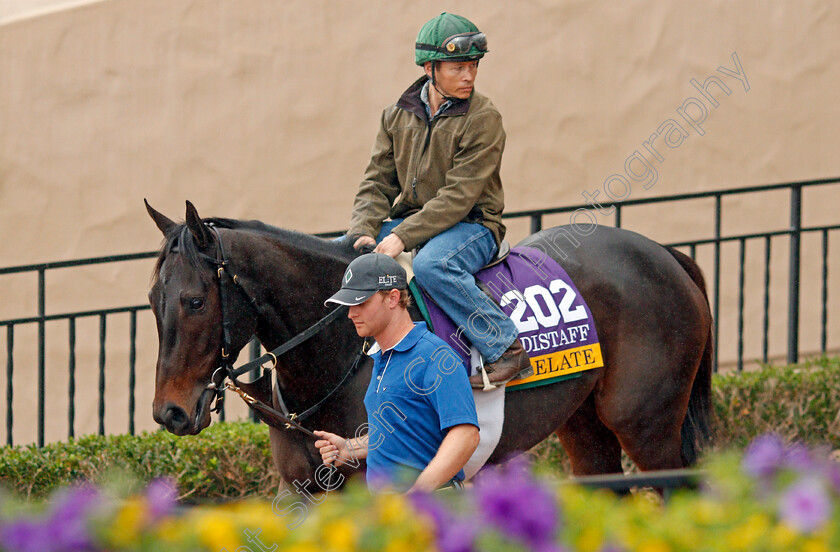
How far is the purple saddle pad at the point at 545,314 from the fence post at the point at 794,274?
352cm

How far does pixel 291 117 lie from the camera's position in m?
8.48

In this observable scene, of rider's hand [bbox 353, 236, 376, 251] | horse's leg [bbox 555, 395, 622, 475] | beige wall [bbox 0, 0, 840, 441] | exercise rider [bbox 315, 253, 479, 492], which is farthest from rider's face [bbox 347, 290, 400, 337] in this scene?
beige wall [bbox 0, 0, 840, 441]

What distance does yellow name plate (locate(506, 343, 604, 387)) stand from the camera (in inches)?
171

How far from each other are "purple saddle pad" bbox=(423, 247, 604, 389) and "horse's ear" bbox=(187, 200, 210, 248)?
3.75 ft

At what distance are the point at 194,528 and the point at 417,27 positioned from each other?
706 centimetres

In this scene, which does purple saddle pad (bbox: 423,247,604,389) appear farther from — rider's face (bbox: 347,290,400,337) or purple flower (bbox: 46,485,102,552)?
purple flower (bbox: 46,485,102,552)

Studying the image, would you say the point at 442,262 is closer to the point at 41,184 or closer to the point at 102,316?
the point at 102,316

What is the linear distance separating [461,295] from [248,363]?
0.86m

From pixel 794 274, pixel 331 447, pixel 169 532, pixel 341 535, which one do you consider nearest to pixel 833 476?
pixel 341 535

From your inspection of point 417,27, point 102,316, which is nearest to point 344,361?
point 102,316

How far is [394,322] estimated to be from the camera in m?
3.32

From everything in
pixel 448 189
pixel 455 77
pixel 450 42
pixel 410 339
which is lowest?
pixel 410 339

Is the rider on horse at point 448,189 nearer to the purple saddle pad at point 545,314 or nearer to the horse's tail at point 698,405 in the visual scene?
the purple saddle pad at point 545,314

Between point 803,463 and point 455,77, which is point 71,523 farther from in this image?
point 455,77
